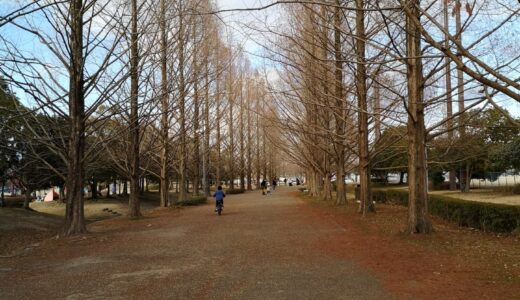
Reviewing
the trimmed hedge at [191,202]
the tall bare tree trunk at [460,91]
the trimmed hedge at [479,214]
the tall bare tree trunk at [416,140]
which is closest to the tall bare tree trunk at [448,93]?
the tall bare tree trunk at [460,91]

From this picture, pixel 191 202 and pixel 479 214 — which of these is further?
pixel 191 202

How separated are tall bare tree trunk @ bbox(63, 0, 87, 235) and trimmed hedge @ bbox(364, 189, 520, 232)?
9.92 meters

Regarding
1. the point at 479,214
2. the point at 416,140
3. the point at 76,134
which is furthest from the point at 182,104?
the point at 479,214

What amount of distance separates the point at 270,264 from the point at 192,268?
1263mm

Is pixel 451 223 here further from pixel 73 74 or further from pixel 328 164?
pixel 328 164

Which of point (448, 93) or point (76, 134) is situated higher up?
point (448, 93)

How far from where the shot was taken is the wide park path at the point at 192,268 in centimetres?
648

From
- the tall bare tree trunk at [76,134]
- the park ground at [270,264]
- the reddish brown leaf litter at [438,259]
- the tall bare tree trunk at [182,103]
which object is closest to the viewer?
the reddish brown leaf litter at [438,259]

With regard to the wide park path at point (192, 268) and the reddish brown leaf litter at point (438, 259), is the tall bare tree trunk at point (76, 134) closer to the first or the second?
the wide park path at point (192, 268)

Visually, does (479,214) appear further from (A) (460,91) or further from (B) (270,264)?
(B) (270,264)

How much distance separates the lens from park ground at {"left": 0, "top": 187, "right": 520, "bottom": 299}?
21.2 feet

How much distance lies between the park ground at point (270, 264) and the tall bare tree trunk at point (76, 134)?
27.8 inches

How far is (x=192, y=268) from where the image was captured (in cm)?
821

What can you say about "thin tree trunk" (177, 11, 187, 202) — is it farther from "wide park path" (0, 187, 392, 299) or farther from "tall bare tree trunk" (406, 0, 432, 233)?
"tall bare tree trunk" (406, 0, 432, 233)
